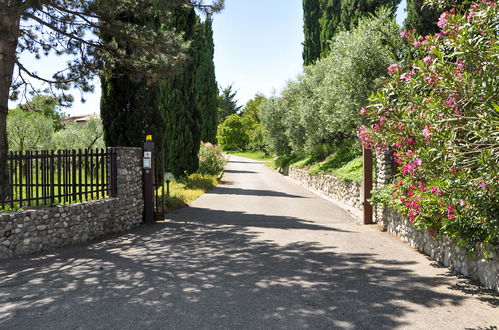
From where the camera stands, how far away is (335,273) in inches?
240

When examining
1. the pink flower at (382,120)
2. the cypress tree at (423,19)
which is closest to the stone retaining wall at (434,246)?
the pink flower at (382,120)

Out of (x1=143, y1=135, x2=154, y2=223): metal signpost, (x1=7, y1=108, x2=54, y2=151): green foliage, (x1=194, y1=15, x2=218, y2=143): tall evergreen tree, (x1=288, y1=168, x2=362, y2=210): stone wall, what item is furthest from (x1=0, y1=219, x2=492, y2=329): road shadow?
(x1=194, y1=15, x2=218, y2=143): tall evergreen tree

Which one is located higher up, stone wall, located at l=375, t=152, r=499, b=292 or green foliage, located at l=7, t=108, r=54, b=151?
green foliage, located at l=7, t=108, r=54, b=151

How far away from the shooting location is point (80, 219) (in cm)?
842

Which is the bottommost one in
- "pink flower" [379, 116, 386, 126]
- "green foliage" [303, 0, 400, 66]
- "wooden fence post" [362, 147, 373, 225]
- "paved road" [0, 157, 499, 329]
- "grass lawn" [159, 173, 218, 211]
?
"paved road" [0, 157, 499, 329]

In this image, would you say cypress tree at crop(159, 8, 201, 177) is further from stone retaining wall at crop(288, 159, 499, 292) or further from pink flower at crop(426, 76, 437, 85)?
pink flower at crop(426, 76, 437, 85)

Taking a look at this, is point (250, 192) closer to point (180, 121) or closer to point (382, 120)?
point (180, 121)

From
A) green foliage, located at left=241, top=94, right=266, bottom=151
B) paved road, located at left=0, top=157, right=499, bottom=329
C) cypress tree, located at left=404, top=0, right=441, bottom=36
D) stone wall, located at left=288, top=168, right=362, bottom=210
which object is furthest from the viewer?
green foliage, located at left=241, top=94, right=266, bottom=151

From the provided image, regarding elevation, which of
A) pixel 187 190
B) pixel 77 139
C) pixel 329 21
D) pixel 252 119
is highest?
pixel 329 21

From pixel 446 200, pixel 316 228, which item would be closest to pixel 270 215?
pixel 316 228

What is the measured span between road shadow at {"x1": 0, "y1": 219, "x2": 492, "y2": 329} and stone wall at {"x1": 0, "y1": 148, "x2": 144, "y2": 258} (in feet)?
1.48

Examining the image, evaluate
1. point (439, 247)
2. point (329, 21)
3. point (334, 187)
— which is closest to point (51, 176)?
point (439, 247)

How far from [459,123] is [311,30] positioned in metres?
35.6

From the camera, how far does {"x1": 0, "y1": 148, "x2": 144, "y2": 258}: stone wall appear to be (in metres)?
7.26
